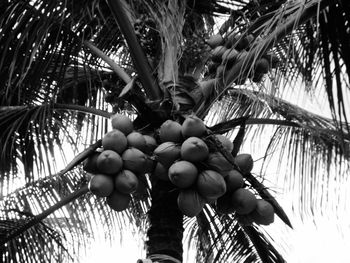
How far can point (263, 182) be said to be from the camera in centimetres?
311

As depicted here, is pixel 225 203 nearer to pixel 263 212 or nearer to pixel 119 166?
pixel 263 212

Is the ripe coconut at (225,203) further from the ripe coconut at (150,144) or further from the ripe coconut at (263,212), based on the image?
the ripe coconut at (150,144)

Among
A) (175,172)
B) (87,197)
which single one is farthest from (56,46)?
(87,197)

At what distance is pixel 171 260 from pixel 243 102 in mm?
2185

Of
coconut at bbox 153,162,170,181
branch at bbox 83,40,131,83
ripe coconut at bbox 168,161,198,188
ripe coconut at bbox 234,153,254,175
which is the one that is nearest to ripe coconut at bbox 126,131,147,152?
coconut at bbox 153,162,170,181

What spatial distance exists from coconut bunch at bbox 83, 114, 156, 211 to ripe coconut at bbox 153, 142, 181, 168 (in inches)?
2.6

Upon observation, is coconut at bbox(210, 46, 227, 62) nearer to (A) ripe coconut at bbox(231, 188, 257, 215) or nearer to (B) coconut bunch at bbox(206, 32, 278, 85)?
(B) coconut bunch at bbox(206, 32, 278, 85)

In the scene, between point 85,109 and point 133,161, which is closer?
point 133,161

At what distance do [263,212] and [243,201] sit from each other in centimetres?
12

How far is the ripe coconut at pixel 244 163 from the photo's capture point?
283 cm

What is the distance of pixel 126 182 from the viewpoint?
2.55 m

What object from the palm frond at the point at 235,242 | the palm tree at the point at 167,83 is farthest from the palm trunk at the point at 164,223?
the palm frond at the point at 235,242

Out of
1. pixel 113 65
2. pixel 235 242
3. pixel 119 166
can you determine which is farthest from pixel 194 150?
pixel 235 242

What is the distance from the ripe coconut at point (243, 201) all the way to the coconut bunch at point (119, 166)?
15.6 inches
